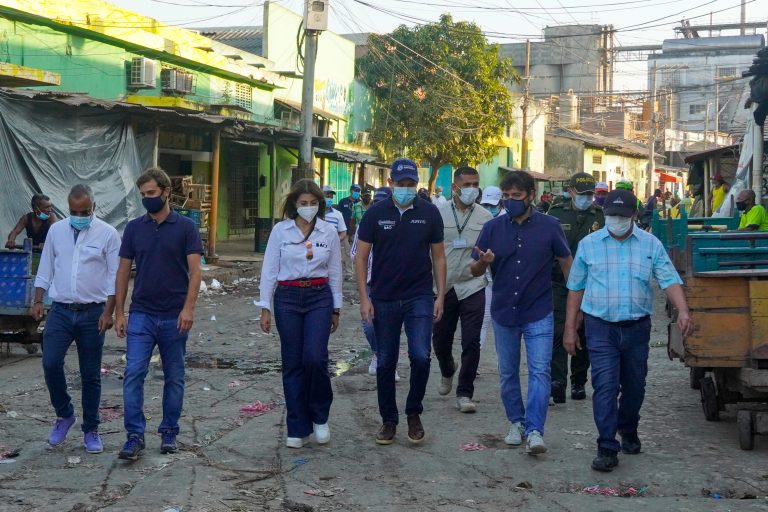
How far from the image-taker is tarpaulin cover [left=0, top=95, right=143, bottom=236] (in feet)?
54.5

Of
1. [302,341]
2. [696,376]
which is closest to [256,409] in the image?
[302,341]

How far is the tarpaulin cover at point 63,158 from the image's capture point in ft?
54.5

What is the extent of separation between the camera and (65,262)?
263 inches

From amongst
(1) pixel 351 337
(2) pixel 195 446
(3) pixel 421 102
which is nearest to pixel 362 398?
(2) pixel 195 446

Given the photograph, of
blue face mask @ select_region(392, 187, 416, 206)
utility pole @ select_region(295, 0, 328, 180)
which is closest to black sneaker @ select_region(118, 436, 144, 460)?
blue face mask @ select_region(392, 187, 416, 206)

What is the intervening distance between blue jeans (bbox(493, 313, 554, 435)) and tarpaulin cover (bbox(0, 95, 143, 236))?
11.5 m

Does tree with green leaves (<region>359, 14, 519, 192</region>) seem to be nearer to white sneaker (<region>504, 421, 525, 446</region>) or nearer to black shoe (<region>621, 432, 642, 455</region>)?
white sneaker (<region>504, 421, 525, 446</region>)

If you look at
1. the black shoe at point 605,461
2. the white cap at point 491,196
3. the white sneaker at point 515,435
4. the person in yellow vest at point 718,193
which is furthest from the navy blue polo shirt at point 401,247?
the person in yellow vest at point 718,193

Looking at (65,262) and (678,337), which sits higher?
(65,262)

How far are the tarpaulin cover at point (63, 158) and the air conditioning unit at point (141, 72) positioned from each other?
16.3 ft

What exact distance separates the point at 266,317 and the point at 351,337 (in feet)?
20.5

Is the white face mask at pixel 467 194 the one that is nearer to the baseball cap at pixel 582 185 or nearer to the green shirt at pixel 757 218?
the baseball cap at pixel 582 185

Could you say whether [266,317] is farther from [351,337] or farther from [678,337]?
[351,337]

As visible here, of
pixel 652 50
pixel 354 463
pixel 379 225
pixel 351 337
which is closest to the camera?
pixel 354 463
